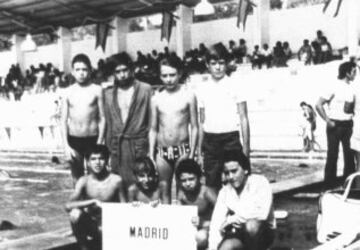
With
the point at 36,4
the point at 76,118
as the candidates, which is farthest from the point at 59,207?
the point at 36,4

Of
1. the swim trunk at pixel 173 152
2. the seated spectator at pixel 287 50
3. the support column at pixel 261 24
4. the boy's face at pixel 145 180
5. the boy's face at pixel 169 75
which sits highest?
the support column at pixel 261 24

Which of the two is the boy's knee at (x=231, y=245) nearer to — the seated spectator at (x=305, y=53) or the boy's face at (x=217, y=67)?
the boy's face at (x=217, y=67)

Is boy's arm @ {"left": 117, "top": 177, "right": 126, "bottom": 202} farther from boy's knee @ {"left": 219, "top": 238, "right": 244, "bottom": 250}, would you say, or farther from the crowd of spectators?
the crowd of spectators

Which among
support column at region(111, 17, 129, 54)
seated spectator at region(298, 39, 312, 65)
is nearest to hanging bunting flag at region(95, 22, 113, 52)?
support column at region(111, 17, 129, 54)

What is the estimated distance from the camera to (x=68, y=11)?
27.5 meters

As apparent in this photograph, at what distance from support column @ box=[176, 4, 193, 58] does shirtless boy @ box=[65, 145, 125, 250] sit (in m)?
20.1

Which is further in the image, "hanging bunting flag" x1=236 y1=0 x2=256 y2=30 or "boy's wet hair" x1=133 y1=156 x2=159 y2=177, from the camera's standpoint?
"hanging bunting flag" x1=236 y1=0 x2=256 y2=30

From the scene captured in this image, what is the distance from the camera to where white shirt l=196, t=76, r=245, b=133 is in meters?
5.84

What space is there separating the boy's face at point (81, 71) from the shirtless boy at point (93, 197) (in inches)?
34.8

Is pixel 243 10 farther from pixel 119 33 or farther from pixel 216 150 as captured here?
pixel 216 150

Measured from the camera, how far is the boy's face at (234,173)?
15.5 ft

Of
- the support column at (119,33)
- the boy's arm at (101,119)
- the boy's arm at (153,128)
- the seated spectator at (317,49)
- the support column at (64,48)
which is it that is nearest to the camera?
the boy's arm at (153,128)

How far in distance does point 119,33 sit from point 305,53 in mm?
10624

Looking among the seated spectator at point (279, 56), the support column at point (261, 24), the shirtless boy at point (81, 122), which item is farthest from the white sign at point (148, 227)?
the support column at point (261, 24)
